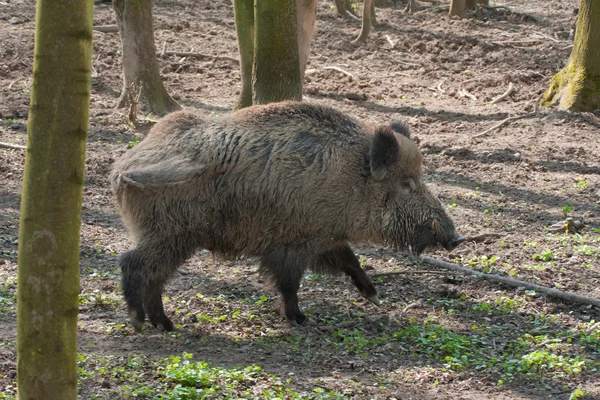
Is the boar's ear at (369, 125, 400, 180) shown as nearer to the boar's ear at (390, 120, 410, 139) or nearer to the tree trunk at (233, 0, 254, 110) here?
the boar's ear at (390, 120, 410, 139)

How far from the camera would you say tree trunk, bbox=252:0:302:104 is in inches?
353

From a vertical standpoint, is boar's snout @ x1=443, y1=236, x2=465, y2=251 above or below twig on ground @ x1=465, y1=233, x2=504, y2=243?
above

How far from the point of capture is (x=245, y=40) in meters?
12.1

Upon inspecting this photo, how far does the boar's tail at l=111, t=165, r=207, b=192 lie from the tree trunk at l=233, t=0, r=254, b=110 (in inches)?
228

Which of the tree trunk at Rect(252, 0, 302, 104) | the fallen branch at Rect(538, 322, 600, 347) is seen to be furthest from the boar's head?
the tree trunk at Rect(252, 0, 302, 104)

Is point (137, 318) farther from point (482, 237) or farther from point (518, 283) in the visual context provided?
point (482, 237)

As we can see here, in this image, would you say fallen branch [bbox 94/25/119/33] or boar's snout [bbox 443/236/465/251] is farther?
fallen branch [bbox 94/25/119/33]

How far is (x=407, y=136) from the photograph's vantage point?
7.35 m

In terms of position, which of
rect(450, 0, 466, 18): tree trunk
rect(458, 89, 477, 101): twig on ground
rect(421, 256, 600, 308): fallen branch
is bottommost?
rect(421, 256, 600, 308): fallen branch

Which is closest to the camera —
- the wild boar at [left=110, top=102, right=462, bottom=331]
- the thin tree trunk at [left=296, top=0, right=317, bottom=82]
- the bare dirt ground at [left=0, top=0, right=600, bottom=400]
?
the bare dirt ground at [left=0, top=0, right=600, bottom=400]

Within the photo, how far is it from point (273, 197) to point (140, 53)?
660 centimetres

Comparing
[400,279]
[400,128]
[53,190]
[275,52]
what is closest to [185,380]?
[53,190]

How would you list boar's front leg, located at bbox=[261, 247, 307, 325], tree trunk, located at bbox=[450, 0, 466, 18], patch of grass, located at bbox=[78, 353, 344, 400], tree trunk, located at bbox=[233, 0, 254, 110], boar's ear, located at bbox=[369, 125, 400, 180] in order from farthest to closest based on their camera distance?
tree trunk, located at bbox=[450, 0, 466, 18] < tree trunk, located at bbox=[233, 0, 254, 110] < boar's ear, located at bbox=[369, 125, 400, 180] < boar's front leg, located at bbox=[261, 247, 307, 325] < patch of grass, located at bbox=[78, 353, 344, 400]

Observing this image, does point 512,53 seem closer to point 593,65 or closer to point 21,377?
point 593,65
